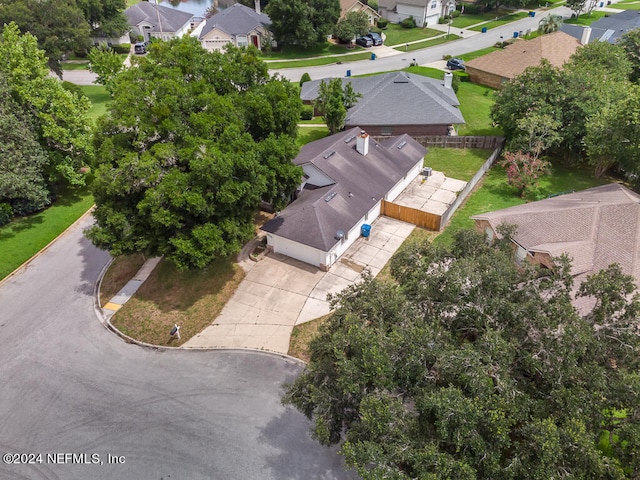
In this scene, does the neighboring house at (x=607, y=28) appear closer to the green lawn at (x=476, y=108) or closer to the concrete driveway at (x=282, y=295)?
the green lawn at (x=476, y=108)

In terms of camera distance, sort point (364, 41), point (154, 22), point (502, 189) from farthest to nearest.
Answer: point (154, 22), point (364, 41), point (502, 189)

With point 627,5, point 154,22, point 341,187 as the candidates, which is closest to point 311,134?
point 341,187

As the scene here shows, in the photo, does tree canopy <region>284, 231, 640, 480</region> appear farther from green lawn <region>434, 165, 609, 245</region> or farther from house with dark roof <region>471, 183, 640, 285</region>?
green lawn <region>434, 165, 609, 245</region>

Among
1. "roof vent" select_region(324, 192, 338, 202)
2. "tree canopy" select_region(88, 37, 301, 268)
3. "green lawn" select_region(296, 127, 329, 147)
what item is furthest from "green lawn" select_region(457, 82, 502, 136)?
"tree canopy" select_region(88, 37, 301, 268)

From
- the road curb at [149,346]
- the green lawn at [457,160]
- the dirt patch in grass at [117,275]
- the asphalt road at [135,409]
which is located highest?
the green lawn at [457,160]

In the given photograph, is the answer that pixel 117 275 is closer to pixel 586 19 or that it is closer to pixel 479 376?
pixel 479 376

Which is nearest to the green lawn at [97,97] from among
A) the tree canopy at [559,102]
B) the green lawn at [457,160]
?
the green lawn at [457,160]
